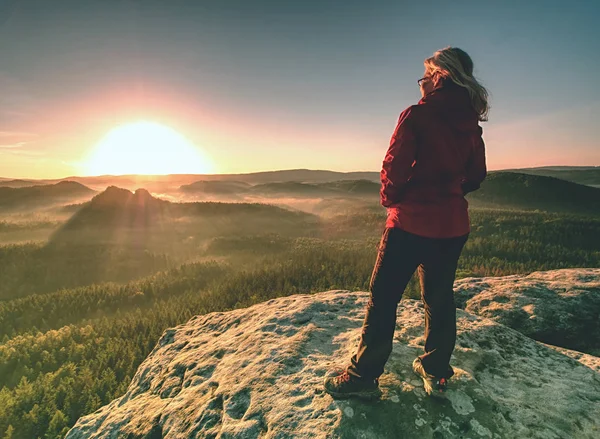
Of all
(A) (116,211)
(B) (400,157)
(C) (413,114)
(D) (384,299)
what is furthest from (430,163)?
(A) (116,211)

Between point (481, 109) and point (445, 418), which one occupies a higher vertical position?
point (481, 109)

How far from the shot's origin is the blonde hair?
2.82m

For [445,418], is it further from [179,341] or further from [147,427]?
[179,341]

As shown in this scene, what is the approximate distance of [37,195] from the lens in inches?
2849

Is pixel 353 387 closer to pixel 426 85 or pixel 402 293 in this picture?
pixel 402 293

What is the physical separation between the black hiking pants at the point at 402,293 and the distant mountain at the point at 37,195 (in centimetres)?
7844

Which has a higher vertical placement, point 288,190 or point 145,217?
point 288,190

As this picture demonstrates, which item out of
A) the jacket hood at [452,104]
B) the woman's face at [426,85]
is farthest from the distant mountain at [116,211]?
the jacket hood at [452,104]

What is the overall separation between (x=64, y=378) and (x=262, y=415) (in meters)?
6.48

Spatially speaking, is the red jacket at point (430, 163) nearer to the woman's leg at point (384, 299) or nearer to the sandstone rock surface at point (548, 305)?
the woman's leg at point (384, 299)

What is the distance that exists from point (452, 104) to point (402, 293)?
183 cm

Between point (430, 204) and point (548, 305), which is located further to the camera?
point (548, 305)

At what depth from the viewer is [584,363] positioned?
4.10 metres

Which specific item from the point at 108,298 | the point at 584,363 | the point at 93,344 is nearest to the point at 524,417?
the point at 584,363
